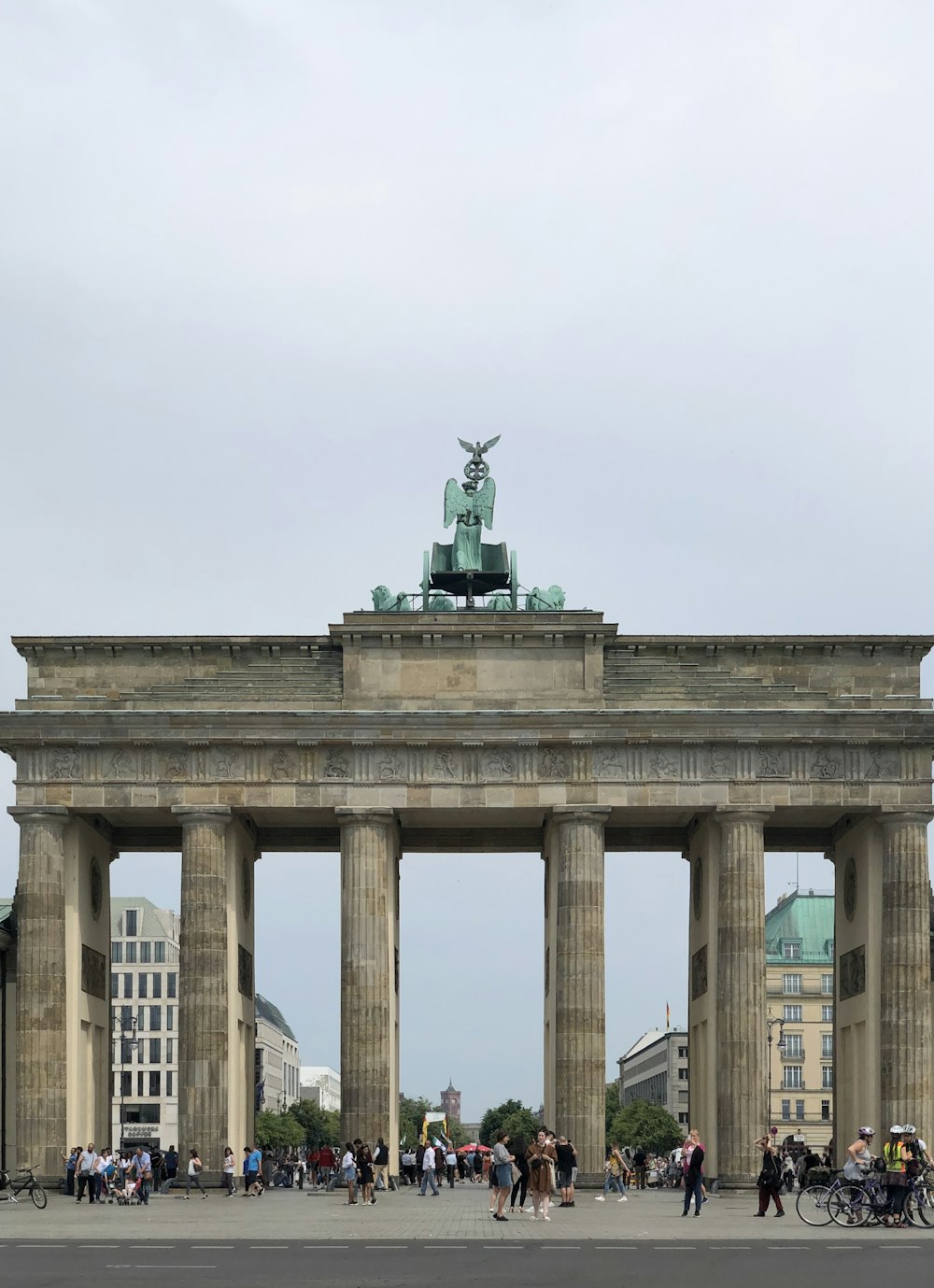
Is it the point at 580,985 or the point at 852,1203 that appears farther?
the point at 580,985

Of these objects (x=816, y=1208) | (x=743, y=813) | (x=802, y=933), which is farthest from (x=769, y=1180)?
(x=802, y=933)

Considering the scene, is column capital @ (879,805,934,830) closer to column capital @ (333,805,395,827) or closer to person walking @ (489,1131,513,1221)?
column capital @ (333,805,395,827)

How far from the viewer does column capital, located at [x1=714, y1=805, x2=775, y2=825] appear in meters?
65.8

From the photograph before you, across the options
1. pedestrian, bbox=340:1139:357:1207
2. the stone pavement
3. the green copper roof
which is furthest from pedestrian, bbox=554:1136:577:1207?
the green copper roof

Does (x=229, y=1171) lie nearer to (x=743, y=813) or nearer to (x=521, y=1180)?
(x=521, y=1180)

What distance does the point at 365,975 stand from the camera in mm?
65812

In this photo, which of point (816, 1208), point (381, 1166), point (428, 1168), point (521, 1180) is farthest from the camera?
point (381, 1166)

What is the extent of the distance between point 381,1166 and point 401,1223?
54.4 ft

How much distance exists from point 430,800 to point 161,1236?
27.6 meters

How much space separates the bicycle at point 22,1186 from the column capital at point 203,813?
37.6ft

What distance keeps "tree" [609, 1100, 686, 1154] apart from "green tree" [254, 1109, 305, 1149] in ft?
88.4

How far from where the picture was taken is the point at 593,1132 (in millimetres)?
64688
